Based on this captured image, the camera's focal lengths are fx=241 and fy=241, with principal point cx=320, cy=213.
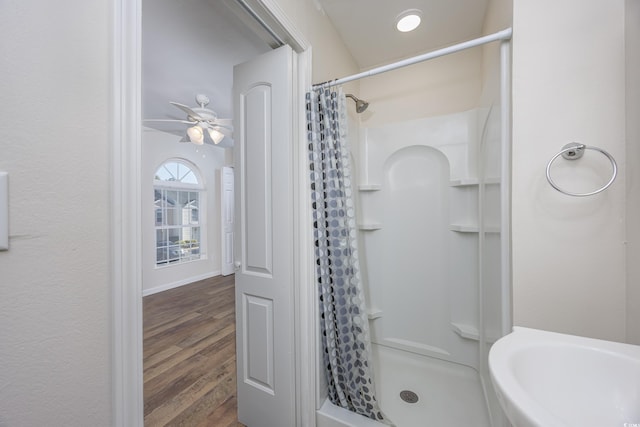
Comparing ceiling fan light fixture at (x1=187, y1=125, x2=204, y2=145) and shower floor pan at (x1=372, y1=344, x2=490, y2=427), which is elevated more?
ceiling fan light fixture at (x1=187, y1=125, x2=204, y2=145)

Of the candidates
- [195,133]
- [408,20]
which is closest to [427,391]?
[408,20]

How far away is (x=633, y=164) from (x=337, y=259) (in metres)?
1.15

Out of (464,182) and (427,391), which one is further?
(464,182)

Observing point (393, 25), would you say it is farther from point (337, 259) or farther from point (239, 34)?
point (337, 259)

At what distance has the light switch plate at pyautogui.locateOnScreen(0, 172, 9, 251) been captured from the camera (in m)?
0.41

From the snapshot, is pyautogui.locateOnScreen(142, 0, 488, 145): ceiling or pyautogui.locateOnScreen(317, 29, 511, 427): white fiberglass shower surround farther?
pyautogui.locateOnScreen(142, 0, 488, 145): ceiling

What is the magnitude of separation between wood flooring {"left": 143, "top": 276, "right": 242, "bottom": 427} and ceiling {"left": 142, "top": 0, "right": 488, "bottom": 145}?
2262mm

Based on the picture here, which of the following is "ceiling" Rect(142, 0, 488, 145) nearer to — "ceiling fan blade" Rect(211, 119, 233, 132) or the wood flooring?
"ceiling fan blade" Rect(211, 119, 233, 132)

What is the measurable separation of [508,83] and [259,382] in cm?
Result: 190

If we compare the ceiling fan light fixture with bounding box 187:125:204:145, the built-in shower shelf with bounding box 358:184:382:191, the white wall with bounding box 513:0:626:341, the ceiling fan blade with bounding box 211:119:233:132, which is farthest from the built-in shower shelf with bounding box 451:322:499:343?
the ceiling fan light fixture with bounding box 187:125:204:145

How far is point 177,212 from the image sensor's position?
13.8ft

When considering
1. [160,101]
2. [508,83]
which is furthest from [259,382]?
[160,101]

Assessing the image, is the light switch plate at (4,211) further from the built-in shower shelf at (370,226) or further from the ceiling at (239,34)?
the built-in shower shelf at (370,226)

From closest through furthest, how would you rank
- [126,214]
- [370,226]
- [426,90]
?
1. [126,214]
2. [426,90]
3. [370,226]
